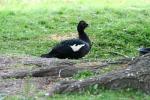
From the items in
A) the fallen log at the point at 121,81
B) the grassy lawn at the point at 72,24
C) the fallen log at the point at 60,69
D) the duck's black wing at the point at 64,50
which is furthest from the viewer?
the grassy lawn at the point at 72,24

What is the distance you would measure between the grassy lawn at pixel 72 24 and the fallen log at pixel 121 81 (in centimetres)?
618

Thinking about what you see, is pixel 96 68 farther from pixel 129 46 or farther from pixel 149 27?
pixel 149 27

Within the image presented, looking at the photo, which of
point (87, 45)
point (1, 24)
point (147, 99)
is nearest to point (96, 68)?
point (147, 99)

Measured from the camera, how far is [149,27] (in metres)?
18.7

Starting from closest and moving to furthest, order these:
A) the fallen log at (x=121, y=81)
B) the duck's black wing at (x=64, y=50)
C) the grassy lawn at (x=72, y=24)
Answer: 1. the fallen log at (x=121, y=81)
2. the duck's black wing at (x=64, y=50)
3. the grassy lawn at (x=72, y=24)

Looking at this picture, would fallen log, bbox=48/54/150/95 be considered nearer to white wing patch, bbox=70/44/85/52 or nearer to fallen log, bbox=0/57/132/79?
fallen log, bbox=0/57/132/79

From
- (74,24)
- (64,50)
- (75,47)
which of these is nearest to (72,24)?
(74,24)

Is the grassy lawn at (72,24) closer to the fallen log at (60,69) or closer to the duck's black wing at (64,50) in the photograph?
the duck's black wing at (64,50)

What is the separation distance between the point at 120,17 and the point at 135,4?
3025mm

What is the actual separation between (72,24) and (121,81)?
36.7ft

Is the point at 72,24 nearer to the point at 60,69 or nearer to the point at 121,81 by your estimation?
the point at 60,69

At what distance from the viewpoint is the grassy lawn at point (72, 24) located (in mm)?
16703

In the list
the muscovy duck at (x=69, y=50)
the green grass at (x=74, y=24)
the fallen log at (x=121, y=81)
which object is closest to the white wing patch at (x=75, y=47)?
the muscovy duck at (x=69, y=50)

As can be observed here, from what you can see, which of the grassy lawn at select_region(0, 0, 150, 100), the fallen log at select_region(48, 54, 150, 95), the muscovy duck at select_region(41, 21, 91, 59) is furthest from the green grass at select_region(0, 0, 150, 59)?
the fallen log at select_region(48, 54, 150, 95)
